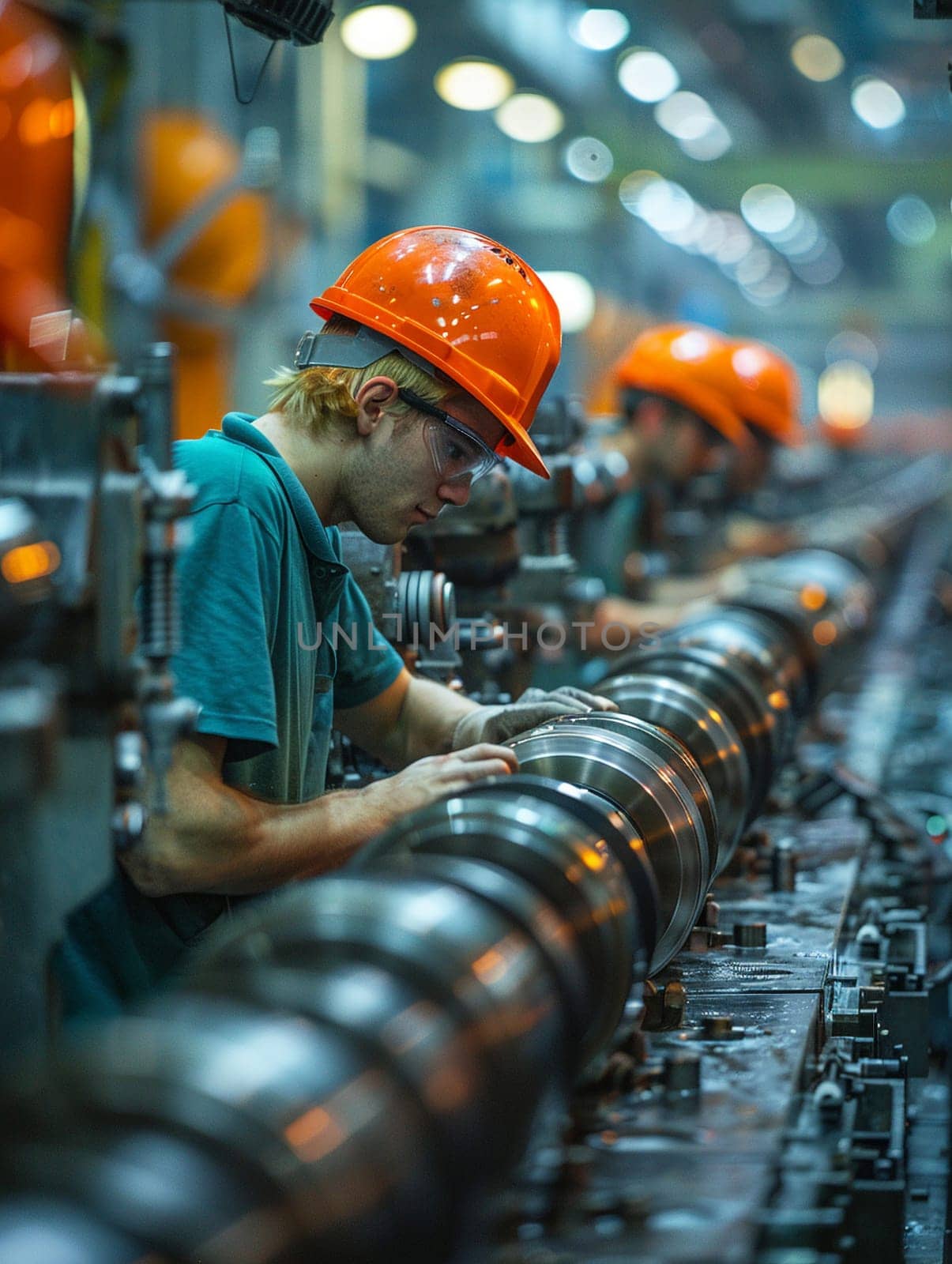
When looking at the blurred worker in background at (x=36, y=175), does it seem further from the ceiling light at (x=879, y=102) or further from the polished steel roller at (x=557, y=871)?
the ceiling light at (x=879, y=102)

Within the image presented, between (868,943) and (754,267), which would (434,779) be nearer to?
(868,943)

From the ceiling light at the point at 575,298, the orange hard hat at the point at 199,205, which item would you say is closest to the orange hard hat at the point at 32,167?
the orange hard hat at the point at 199,205

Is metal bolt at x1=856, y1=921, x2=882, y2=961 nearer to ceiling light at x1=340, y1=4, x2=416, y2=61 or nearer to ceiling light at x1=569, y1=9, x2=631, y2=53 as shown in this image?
ceiling light at x1=340, y1=4, x2=416, y2=61

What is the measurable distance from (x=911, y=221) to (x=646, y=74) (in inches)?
368

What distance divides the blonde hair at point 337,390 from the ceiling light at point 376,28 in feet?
5.76

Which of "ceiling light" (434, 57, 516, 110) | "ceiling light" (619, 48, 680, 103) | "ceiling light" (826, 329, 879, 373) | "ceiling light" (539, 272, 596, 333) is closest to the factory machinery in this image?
"ceiling light" (539, 272, 596, 333)

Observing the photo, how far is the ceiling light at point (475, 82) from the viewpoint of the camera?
813cm

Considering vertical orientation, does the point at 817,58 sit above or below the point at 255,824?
above

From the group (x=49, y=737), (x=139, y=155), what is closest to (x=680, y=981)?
(x=49, y=737)

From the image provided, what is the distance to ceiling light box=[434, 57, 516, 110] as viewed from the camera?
26.7ft

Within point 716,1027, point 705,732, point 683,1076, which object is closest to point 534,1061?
point 683,1076

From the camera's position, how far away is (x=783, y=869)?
2512 millimetres

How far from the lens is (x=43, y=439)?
1389 millimetres

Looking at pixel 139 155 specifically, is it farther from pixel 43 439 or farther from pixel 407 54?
pixel 43 439
